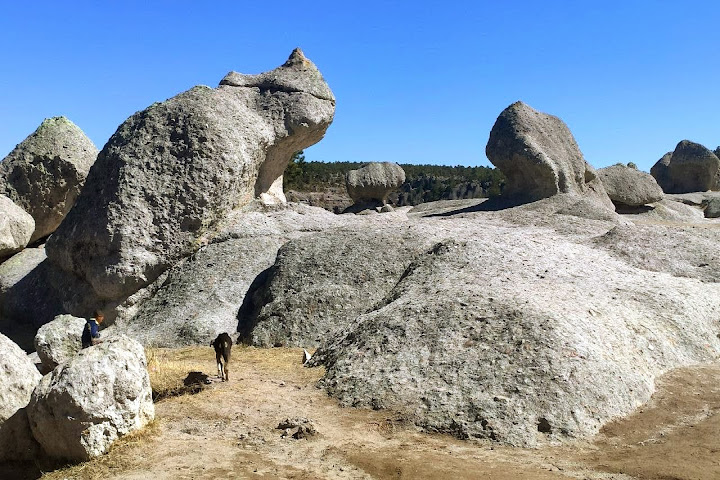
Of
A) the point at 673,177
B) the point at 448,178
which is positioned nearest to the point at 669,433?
the point at 673,177

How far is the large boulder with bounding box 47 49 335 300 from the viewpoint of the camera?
1747 centimetres

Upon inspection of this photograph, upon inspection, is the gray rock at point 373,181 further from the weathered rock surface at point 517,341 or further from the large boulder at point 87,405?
the large boulder at point 87,405

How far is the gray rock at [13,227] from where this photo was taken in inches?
787

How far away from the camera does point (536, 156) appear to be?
80.0 feet

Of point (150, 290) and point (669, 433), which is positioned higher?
point (150, 290)

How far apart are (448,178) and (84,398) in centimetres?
8688

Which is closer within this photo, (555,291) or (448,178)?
(555,291)

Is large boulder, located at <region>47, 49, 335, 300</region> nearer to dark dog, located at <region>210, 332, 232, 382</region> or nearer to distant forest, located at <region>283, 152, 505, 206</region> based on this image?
dark dog, located at <region>210, 332, 232, 382</region>

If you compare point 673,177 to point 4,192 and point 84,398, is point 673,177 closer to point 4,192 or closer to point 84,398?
point 4,192

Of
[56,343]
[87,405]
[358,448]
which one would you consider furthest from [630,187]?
[87,405]

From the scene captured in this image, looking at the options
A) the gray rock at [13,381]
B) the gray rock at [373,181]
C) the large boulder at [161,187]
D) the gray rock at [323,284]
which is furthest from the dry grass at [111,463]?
the gray rock at [373,181]

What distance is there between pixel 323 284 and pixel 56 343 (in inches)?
228

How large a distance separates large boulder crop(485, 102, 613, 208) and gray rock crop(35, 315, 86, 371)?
1696 centimetres

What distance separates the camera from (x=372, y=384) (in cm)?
1005
